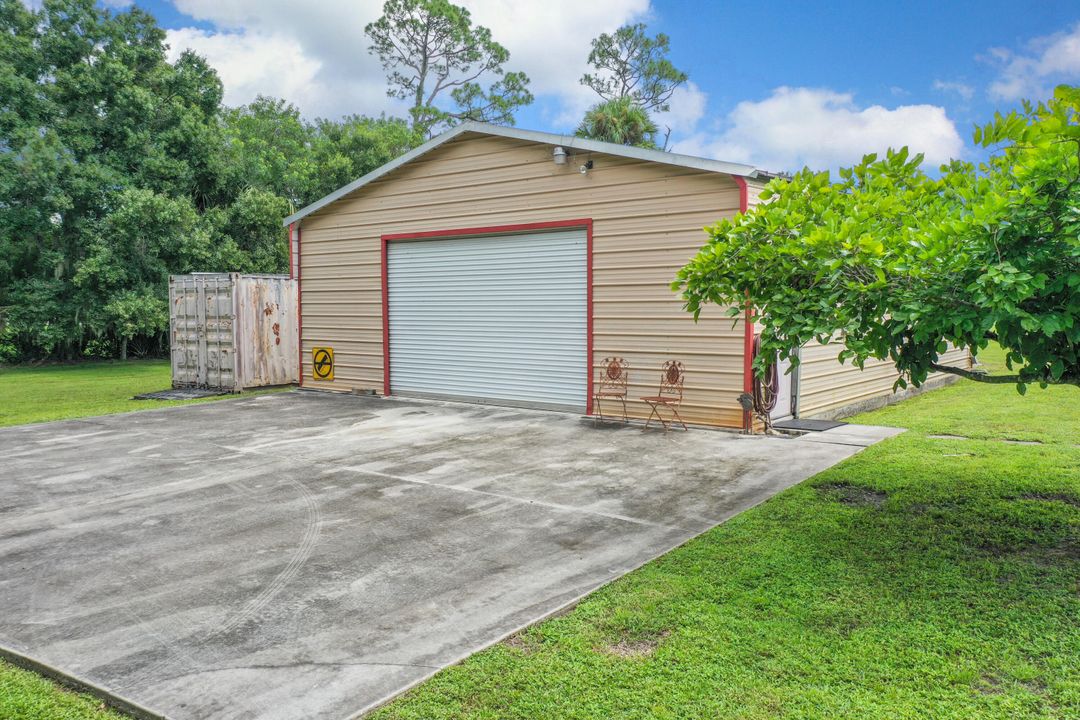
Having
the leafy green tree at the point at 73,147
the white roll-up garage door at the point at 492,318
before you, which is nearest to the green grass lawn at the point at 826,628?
the white roll-up garage door at the point at 492,318

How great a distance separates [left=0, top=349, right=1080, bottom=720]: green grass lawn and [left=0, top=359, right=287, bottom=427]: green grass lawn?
9315mm

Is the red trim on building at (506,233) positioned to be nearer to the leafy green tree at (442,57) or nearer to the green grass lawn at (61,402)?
the green grass lawn at (61,402)

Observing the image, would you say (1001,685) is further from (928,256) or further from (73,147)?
(73,147)

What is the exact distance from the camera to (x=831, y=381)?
9.82m

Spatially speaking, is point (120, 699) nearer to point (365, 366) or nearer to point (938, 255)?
point (938, 255)

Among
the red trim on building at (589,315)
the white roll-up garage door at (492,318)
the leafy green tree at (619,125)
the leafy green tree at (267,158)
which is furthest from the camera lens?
the leafy green tree at (267,158)

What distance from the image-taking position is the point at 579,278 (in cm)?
970

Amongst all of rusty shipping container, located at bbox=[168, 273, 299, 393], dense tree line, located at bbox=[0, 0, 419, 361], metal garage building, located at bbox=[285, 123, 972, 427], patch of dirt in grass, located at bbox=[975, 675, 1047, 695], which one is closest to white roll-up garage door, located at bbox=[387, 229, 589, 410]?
metal garage building, located at bbox=[285, 123, 972, 427]

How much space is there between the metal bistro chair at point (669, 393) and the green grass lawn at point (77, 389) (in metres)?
7.34

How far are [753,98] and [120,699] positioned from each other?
96.3ft

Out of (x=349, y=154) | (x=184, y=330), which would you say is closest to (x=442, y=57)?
(x=349, y=154)

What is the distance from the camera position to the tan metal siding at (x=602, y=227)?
8.57 meters

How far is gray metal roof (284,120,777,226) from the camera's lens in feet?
26.6

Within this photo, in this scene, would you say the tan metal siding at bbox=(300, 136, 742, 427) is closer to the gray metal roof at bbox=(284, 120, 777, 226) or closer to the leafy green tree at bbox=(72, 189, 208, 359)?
the gray metal roof at bbox=(284, 120, 777, 226)
